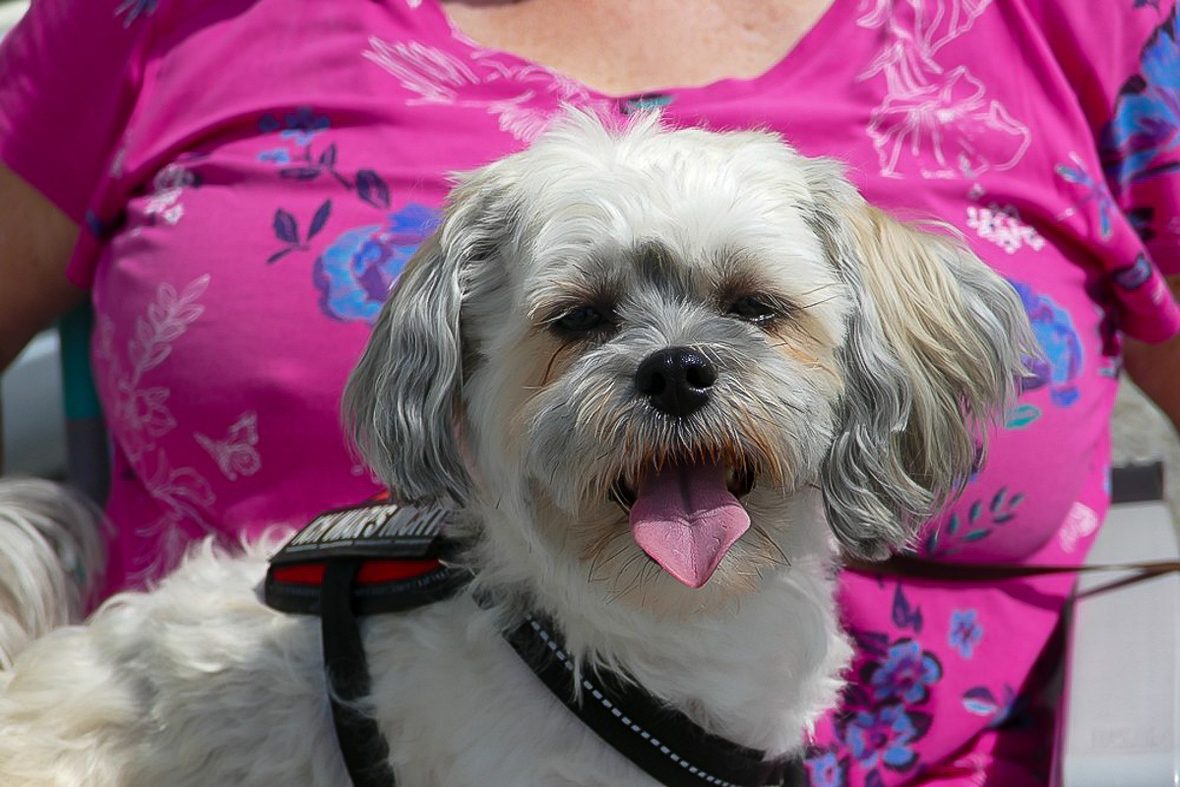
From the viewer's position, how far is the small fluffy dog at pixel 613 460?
4.62 feet

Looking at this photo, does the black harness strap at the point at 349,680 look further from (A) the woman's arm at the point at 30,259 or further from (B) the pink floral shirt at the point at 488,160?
(A) the woman's arm at the point at 30,259

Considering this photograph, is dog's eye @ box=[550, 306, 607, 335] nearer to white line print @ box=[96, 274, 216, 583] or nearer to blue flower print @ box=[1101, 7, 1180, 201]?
white line print @ box=[96, 274, 216, 583]

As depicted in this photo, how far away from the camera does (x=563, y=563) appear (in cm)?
152

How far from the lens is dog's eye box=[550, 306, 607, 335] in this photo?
56.9 inches

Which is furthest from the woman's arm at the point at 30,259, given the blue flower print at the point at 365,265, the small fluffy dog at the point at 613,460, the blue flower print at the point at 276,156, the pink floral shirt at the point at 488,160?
the small fluffy dog at the point at 613,460

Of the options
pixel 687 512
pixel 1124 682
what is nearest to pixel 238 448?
pixel 687 512

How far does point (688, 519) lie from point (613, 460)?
4.4 inches

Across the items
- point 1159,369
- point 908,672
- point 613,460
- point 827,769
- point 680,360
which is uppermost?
point 680,360

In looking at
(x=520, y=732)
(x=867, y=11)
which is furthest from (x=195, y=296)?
(x=867, y=11)

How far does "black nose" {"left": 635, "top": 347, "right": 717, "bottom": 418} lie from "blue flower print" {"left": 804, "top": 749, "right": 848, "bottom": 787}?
0.76m

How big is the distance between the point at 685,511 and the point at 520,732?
1.20 ft

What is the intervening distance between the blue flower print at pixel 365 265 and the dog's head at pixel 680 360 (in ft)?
1.03

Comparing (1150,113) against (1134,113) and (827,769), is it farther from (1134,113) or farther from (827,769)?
(827,769)

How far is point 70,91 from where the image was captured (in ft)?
6.86
